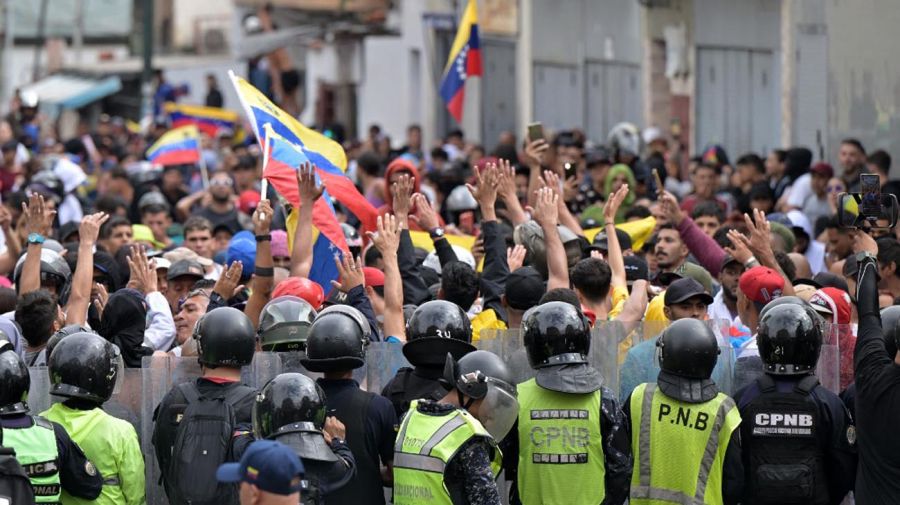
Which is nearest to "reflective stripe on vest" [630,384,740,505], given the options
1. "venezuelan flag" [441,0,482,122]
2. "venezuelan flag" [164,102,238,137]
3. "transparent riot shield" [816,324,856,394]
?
"transparent riot shield" [816,324,856,394]

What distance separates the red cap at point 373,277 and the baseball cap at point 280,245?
1331mm

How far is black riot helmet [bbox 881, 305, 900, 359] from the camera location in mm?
7527

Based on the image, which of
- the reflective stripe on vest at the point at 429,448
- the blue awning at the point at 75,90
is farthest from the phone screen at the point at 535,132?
the blue awning at the point at 75,90

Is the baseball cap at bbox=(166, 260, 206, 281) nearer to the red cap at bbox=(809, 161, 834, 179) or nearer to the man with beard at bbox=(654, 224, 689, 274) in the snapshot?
the man with beard at bbox=(654, 224, 689, 274)

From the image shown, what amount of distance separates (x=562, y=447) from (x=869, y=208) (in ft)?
5.78

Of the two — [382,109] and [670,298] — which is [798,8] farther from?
[382,109]

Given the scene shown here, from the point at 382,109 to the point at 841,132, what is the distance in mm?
18620

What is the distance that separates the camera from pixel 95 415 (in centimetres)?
772

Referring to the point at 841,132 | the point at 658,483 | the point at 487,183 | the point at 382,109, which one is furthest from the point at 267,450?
the point at 382,109

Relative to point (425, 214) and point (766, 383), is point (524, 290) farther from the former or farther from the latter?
point (766, 383)

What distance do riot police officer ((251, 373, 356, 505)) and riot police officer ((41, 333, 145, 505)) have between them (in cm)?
99

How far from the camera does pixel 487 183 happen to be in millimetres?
10992

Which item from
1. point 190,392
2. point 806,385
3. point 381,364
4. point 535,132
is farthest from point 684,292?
point 535,132

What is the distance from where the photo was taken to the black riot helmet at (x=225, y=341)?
7781 millimetres
